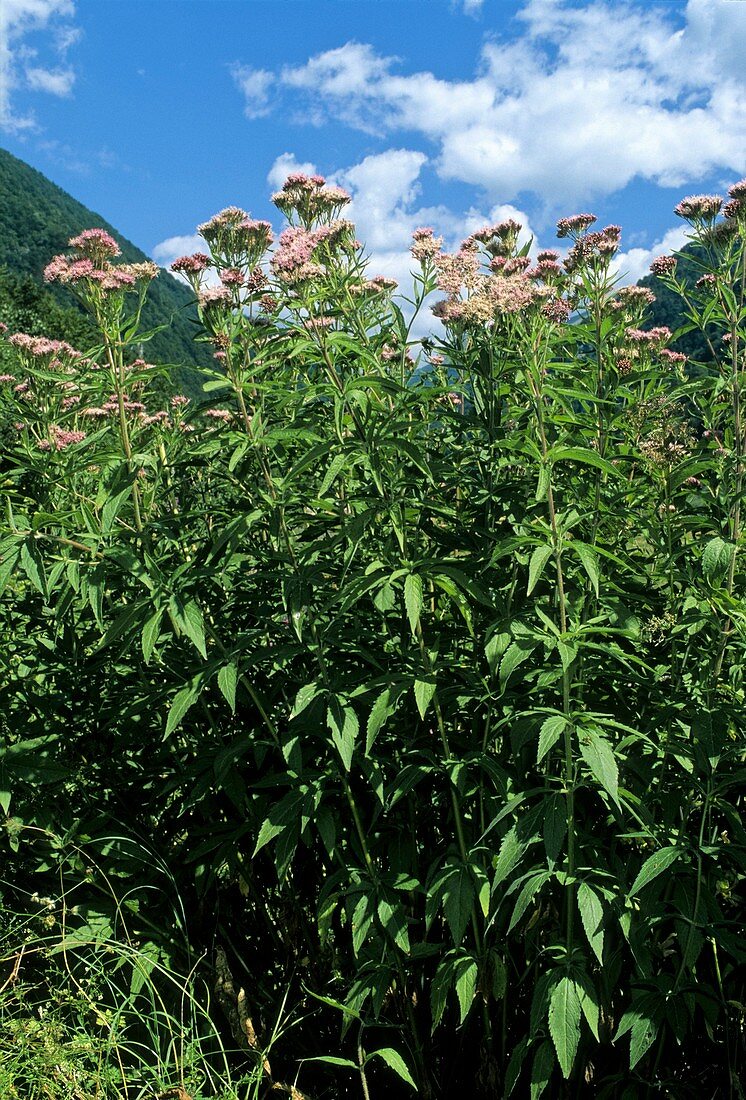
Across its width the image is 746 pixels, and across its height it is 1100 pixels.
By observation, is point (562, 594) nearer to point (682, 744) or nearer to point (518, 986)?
point (682, 744)

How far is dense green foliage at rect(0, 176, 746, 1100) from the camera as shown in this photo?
300 centimetres

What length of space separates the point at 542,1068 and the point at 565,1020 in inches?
10.7

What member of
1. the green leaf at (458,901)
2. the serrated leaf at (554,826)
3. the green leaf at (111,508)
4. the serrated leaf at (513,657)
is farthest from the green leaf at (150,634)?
the serrated leaf at (554,826)

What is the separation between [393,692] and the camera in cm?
307

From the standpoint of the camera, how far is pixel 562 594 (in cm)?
282

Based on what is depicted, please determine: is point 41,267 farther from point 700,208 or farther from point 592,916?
point 592,916

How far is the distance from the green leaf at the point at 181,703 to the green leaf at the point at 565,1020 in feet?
4.91

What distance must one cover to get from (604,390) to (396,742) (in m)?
1.57

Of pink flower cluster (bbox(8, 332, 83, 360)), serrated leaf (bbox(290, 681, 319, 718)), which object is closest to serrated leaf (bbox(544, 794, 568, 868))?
serrated leaf (bbox(290, 681, 319, 718))

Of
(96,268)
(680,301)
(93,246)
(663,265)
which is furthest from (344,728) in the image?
(680,301)

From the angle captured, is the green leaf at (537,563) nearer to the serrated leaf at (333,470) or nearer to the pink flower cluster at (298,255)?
the serrated leaf at (333,470)

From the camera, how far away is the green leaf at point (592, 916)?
2750 mm

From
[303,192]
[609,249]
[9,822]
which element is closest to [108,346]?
[303,192]

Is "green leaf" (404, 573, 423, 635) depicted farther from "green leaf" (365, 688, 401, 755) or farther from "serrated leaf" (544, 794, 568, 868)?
"serrated leaf" (544, 794, 568, 868)
